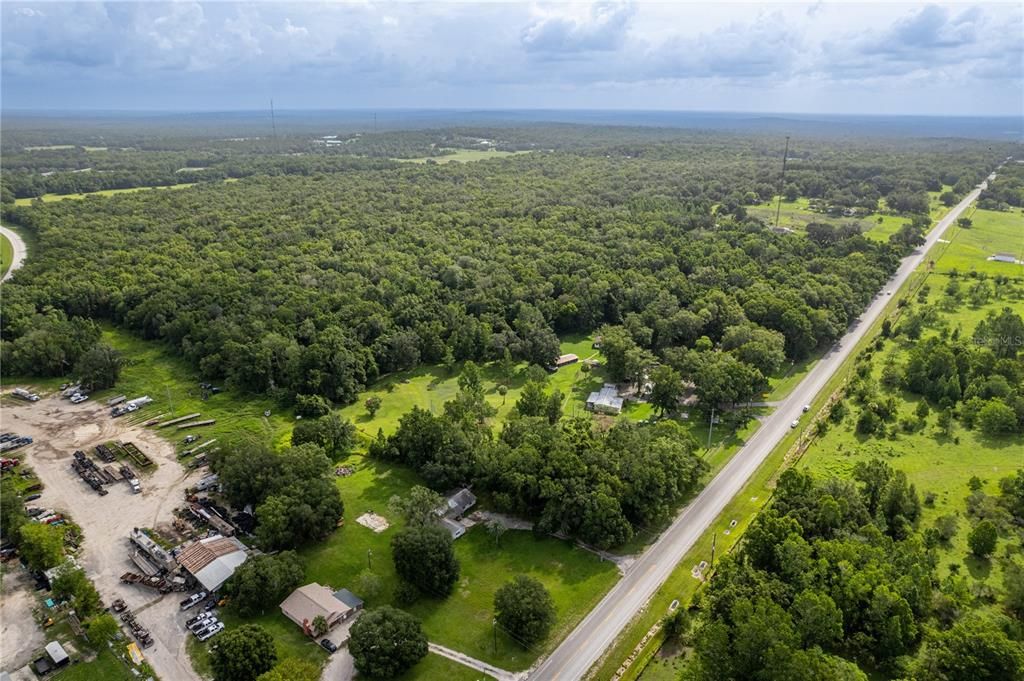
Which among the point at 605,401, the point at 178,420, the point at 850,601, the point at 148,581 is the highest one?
the point at 850,601

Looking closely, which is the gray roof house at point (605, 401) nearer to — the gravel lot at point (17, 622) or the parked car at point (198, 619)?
the parked car at point (198, 619)

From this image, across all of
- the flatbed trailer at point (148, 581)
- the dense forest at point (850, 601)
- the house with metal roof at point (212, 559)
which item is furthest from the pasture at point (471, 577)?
the dense forest at point (850, 601)

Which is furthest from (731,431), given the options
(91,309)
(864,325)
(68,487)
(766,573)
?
(91,309)

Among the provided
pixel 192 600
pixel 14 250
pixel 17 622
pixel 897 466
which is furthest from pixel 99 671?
pixel 14 250

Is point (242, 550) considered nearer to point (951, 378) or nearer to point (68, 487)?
point (68, 487)

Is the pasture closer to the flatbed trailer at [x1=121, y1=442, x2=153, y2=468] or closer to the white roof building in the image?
the white roof building

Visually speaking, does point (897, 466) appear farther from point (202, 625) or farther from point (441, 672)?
point (202, 625)
